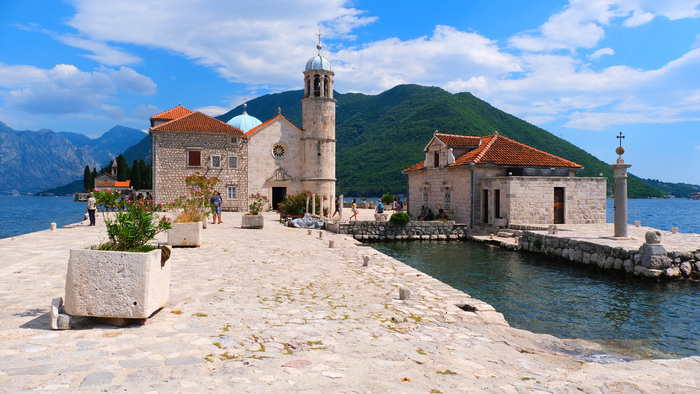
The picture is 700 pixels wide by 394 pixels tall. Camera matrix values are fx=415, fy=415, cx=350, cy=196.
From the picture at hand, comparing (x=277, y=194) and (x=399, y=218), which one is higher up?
(x=277, y=194)

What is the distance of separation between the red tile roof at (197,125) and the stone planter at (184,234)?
23.1 m

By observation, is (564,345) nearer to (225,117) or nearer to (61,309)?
(61,309)

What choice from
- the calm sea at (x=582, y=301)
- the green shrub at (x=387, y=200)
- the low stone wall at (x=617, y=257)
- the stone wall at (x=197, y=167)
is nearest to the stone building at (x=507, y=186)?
the low stone wall at (x=617, y=257)

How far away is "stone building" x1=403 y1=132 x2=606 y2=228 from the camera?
23.0m

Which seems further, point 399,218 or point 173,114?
point 173,114

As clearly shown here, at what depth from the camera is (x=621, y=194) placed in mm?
16250

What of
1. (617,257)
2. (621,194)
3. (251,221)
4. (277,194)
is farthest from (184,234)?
(277,194)

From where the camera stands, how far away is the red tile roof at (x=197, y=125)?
112ft

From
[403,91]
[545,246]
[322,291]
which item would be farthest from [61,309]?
[403,91]

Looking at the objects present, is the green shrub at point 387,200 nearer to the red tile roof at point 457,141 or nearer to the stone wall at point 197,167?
the stone wall at point 197,167

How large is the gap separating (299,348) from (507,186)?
2028 cm

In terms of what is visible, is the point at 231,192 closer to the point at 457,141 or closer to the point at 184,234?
the point at 457,141

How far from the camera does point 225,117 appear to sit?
634 ft

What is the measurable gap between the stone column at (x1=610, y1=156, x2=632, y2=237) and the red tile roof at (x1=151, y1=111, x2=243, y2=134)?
27.9m
